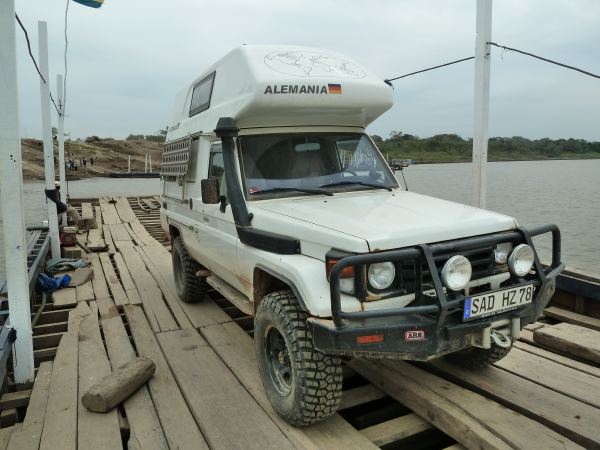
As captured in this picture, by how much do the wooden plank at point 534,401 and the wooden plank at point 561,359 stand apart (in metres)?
0.54

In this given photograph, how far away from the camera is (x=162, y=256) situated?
8570mm

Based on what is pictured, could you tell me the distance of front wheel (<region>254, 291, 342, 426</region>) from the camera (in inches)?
115

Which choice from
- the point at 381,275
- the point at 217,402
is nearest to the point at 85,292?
the point at 217,402

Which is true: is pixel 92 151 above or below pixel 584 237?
above

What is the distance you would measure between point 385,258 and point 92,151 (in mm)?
59706

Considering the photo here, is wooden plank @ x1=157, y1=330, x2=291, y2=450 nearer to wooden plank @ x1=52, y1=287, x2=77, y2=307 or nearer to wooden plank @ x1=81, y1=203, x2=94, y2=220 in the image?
wooden plank @ x1=52, y1=287, x2=77, y2=307

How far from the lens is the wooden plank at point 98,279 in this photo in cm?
639

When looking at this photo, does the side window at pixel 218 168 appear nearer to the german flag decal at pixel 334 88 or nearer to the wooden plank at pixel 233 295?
the wooden plank at pixel 233 295

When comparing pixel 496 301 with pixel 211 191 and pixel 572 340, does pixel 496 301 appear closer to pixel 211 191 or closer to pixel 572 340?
pixel 572 340

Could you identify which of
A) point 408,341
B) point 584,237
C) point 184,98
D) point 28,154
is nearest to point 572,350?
point 408,341

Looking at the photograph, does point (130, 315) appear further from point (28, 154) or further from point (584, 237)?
point (28, 154)

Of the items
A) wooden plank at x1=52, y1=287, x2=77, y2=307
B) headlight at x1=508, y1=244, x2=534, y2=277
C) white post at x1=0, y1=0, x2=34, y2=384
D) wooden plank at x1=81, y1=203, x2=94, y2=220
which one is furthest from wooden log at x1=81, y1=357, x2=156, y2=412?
wooden plank at x1=81, y1=203, x2=94, y2=220

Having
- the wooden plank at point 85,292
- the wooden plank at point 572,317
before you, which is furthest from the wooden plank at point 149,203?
the wooden plank at point 572,317

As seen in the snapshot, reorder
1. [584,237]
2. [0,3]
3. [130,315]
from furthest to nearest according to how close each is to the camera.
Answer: [584,237] → [130,315] → [0,3]
